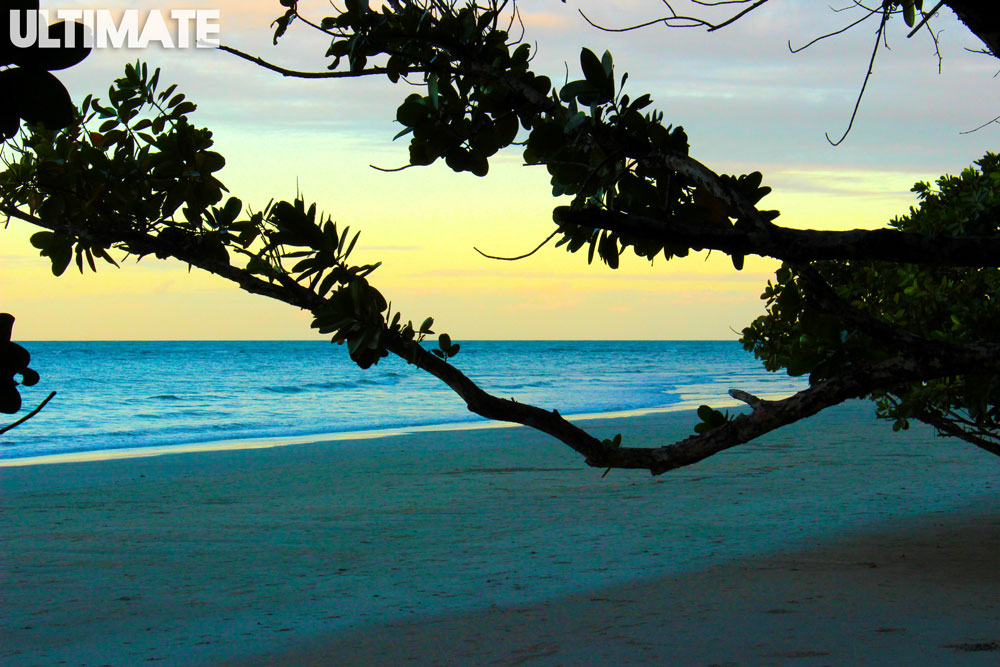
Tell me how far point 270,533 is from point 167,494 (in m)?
3.01


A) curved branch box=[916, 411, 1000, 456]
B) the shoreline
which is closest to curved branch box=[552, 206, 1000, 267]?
curved branch box=[916, 411, 1000, 456]

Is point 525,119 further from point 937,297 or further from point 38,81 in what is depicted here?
point 937,297

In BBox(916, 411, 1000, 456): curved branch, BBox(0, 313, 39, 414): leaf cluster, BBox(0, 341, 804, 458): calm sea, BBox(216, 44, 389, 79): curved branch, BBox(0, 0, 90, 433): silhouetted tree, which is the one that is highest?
BBox(216, 44, 389, 79): curved branch

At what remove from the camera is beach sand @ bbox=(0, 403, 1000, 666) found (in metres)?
4.93

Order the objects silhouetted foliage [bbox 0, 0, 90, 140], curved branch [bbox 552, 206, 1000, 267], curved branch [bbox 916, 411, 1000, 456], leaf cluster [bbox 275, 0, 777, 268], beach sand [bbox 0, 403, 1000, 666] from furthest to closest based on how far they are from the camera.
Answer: curved branch [bbox 916, 411, 1000, 456] < beach sand [bbox 0, 403, 1000, 666] < leaf cluster [bbox 275, 0, 777, 268] < curved branch [bbox 552, 206, 1000, 267] < silhouetted foliage [bbox 0, 0, 90, 140]

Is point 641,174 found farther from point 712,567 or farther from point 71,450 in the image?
point 71,450

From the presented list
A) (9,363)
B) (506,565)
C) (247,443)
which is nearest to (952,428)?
(506,565)

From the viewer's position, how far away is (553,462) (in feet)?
43.2

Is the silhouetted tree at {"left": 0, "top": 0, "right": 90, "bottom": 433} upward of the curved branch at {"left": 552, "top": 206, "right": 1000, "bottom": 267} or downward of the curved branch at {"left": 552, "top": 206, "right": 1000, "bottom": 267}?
upward

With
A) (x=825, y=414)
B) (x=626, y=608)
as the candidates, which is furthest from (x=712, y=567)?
(x=825, y=414)

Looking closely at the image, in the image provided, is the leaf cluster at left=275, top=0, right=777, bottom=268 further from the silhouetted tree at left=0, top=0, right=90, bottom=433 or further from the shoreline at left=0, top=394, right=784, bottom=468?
the shoreline at left=0, top=394, right=784, bottom=468

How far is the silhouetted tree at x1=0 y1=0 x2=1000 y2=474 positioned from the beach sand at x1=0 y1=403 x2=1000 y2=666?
2.68 metres

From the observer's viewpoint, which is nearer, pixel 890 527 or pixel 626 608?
pixel 626 608

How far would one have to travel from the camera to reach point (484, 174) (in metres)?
2.66
